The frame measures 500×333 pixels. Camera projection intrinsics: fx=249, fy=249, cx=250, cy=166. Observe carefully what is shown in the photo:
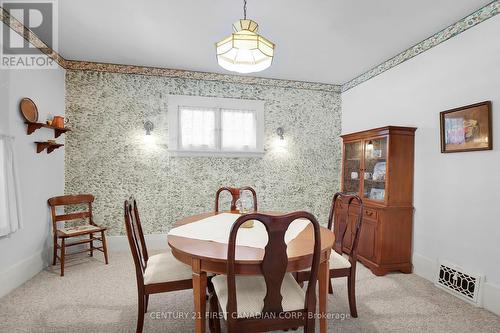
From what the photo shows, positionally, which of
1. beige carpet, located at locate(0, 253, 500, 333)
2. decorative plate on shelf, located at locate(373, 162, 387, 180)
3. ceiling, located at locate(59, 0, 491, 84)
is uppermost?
ceiling, located at locate(59, 0, 491, 84)

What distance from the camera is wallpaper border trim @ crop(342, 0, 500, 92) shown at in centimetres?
222

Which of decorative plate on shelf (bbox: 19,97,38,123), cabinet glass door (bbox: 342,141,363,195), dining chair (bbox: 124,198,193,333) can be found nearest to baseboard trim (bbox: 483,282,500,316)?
cabinet glass door (bbox: 342,141,363,195)

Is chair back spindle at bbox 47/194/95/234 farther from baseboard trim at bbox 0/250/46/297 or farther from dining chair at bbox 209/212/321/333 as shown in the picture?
dining chair at bbox 209/212/321/333

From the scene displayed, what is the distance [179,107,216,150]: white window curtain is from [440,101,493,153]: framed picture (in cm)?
290

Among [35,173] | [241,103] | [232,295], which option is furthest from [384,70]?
[35,173]

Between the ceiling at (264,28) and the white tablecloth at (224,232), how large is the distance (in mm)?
1935

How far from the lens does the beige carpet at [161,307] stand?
1.94 metres

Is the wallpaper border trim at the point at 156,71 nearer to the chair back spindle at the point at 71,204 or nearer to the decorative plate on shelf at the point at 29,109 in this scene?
the decorative plate on shelf at the point at 29,109

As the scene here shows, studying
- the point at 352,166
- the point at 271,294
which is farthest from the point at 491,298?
the point at 271,294

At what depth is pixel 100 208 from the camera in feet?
11.7

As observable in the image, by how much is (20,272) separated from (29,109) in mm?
1711

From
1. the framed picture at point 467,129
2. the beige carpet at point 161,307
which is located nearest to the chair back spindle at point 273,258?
the beige carpet at point 161,307

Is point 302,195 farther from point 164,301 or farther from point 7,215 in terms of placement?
point 7,215

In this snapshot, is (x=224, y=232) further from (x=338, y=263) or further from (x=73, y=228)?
(x=73, y=228)
